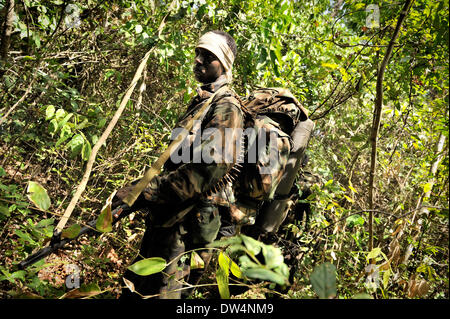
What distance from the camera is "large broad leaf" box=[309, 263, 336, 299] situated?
0.65 m

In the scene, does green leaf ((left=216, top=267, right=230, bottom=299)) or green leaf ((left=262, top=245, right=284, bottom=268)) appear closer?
green leaf ((left=262, top=245, right=284, bottom=268))

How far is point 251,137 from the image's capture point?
2.07 m

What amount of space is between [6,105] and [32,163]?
135cm

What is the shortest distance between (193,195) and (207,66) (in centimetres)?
96

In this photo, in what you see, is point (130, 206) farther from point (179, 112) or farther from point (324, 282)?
point (179, 112)

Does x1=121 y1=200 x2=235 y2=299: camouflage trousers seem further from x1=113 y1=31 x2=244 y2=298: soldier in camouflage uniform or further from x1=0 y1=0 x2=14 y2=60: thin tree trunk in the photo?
x1=0 y1=0 x2=14 y2=60: thin tree trunk

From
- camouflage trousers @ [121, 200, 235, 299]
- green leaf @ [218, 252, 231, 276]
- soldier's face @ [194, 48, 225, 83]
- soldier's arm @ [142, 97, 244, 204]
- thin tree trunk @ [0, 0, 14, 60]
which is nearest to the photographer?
green leaf @ [218, 252, 231, 276]

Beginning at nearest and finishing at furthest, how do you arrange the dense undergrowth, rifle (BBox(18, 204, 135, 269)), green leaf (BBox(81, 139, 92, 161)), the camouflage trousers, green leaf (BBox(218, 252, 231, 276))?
green leaf (BBox(218, 252, 231, 276)) → rifle (BBox(18, 204, 135, 269)) → the camouflage trousers → green leaf (BBox(81, 139, 92, 161)) → the dense undergrowth

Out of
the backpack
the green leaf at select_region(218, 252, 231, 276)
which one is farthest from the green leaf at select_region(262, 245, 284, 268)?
the backpack

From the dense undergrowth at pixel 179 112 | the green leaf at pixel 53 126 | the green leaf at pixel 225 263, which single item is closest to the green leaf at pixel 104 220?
the green leaf at pixel 225 263

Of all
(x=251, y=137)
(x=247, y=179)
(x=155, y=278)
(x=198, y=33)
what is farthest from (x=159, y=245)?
(x=198, y=33)

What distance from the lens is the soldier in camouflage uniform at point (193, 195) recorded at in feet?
5.81

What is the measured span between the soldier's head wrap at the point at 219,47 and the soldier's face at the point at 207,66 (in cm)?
3

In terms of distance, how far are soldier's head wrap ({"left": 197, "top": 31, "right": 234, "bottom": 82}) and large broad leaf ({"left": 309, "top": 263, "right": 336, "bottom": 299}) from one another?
5.77ft
